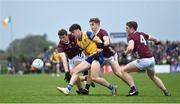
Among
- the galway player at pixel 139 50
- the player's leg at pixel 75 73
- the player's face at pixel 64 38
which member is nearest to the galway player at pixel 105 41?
the galway player at pixel 139 50

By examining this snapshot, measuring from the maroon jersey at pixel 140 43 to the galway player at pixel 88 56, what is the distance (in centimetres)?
100

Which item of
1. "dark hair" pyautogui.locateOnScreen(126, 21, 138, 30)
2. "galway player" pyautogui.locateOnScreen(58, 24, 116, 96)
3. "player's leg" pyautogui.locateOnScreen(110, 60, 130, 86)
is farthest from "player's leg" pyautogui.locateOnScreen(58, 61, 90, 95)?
"dark hair" pyautogui.locateOnScreen(126, 21, 138, 30)

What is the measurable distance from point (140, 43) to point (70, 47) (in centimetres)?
231

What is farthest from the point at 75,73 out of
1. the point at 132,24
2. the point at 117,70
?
the point at 132,24

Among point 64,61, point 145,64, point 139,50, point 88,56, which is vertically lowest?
point 145,64

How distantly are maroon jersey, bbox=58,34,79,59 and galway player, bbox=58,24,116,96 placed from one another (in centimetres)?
65

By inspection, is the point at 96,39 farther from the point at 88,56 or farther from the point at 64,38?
the point at 64,38

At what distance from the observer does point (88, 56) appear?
62.7ft

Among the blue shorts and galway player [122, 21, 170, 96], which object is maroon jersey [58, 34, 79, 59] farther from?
galway player [122, 21, 170, 96]

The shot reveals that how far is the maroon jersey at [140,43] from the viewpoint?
1878 cm

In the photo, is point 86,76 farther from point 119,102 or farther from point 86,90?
point 119,102

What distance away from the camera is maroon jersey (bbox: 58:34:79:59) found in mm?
19750

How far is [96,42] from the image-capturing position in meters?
18.7

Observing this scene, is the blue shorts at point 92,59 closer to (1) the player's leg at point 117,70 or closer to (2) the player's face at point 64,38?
(1) the player's leg at point 117,70
